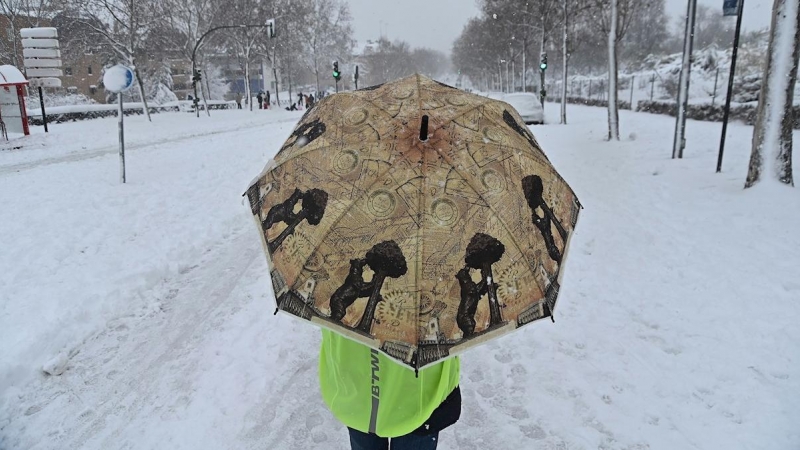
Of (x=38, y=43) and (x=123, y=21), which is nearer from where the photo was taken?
(x=38, y=43)

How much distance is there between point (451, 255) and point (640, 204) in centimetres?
803

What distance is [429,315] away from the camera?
1501mm

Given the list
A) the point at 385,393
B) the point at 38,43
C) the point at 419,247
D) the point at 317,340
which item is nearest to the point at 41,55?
the point at 38,43

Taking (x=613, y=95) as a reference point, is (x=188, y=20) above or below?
above

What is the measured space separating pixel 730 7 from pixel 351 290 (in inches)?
426

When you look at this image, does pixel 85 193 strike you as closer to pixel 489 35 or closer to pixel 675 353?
pixel 675 353

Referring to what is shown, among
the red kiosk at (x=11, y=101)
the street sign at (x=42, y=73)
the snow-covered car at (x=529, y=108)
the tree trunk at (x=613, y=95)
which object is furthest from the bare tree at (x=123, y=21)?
the tree trunk at (x=613, y=95)

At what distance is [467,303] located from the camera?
1533 mm

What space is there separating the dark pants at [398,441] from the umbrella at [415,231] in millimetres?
654

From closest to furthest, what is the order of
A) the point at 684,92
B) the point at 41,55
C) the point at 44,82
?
the point at 684,92 → the point at 41,55 → the point at 44,82

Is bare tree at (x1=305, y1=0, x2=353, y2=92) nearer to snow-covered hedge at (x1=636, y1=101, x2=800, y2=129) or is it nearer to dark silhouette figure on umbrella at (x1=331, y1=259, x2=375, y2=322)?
snow-covered hedge at (x1=636, y1=101, x2=800, y2=129)

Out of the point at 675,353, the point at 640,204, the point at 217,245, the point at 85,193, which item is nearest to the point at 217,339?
the point at 217,245

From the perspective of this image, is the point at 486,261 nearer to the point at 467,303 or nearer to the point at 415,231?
the point at 467,303

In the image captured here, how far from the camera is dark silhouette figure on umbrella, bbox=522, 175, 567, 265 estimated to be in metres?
1.75
